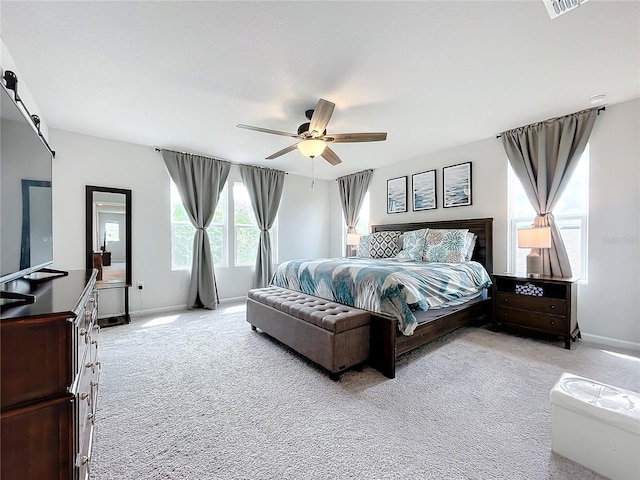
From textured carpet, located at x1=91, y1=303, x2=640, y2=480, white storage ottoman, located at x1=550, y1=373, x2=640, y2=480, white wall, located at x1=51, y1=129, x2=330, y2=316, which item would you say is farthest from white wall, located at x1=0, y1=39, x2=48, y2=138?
white storage ottoman, located at x1=550, y1=373, x2=640, y2=480

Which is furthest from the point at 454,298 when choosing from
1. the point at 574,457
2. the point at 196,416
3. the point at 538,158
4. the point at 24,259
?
the point at 24,259

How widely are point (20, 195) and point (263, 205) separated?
13.4ft

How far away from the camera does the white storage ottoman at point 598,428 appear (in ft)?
4.22

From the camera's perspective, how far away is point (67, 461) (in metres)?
0.89

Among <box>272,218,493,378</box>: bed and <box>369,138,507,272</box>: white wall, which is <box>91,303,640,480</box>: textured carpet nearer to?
<box>272,218,493,378</box>: bed

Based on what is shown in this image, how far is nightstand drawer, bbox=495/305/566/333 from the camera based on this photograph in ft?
9.59

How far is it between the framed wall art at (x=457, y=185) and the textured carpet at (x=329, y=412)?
85.4 inches

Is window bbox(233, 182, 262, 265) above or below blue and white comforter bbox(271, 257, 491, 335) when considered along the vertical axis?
above

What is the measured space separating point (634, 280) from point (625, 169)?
117cm

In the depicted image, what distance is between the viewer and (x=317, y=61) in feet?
7.21

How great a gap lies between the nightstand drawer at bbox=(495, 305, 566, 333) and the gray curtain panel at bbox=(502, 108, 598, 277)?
23.5 inches

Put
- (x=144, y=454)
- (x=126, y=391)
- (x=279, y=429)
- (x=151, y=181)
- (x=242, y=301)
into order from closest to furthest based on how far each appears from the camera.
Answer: (x=144, y=454)
(x=279, y=429)
(x=126, y=391)
(x=151, y=181)
(x=242, y=301)

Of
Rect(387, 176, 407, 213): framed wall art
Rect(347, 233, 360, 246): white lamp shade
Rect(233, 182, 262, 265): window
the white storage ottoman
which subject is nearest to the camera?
the white storage ottoman

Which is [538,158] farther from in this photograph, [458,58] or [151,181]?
[151,181]
